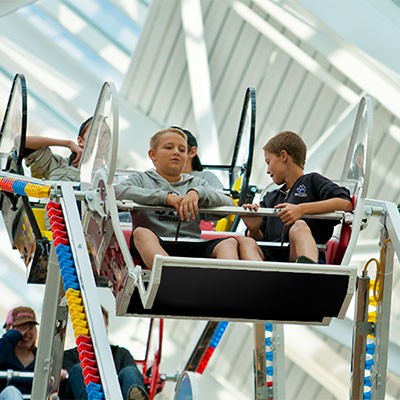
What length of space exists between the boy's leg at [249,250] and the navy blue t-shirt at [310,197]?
34 centimetres

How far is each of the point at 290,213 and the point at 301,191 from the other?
12.9 inches

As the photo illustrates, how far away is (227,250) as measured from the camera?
5.96 metres

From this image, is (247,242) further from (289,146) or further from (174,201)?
(289,146)

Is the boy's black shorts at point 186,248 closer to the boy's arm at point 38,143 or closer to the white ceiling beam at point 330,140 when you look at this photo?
the boy's arm at point 38,143

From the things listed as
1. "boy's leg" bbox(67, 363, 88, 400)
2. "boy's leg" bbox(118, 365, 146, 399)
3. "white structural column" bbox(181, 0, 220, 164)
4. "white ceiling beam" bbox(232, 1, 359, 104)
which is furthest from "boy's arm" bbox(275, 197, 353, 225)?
"white structural column" bbox(181, 0, 220, 164)

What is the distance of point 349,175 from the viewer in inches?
254

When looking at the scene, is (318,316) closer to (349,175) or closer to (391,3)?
(349,175)

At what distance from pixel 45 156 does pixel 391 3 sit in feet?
11.0

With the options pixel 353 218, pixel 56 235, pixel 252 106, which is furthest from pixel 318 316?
pixel 252 106

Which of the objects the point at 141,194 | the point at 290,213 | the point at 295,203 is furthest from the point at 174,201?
the point at 295,203

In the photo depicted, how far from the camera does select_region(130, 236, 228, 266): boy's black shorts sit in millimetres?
6020

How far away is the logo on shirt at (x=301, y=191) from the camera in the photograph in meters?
6.26

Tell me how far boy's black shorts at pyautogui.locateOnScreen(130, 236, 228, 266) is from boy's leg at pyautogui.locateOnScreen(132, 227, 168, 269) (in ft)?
0.31

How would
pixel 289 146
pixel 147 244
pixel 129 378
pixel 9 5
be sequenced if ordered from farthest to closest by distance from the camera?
pixel 9 5 < pixel 129 378 < pixel 289 146 < pixel 147 244
